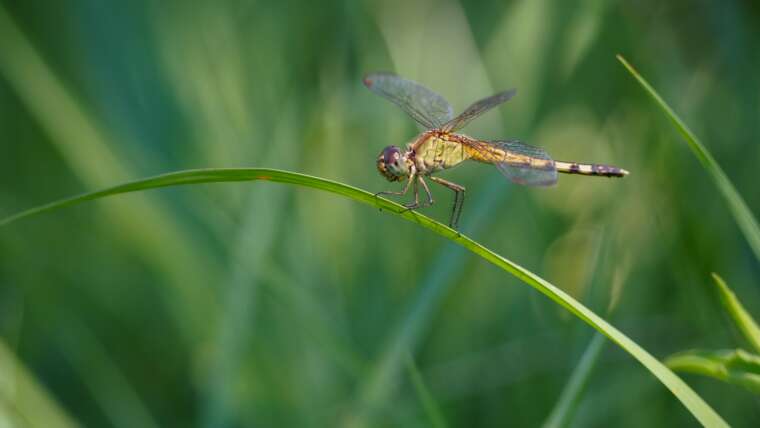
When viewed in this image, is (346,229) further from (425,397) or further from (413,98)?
(425,397)

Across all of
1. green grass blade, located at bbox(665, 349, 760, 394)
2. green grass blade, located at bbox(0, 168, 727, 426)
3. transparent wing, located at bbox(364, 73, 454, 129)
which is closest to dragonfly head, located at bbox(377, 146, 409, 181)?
transparent wing, located at bbox(364, 73, 454, 129)

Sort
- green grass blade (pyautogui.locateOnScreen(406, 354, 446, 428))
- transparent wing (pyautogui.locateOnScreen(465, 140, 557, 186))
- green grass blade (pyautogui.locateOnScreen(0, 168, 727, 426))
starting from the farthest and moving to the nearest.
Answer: transparent wing (pyautogui.locateOnScreen(465, 140, 557, 186)), green grass blade (pyautogui.locateOnScreen(406, 354, 446, 428)), green grass blade (pyautogui.locateOnScreen(0, 168, 727, 426))

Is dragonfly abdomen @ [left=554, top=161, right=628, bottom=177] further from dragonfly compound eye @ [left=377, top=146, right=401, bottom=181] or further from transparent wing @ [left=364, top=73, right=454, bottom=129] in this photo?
dragonfly compound eye @ [left=377, top=146, right=401, bottom=181]

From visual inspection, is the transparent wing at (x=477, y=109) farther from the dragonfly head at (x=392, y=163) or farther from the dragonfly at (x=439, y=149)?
the dragonfly head at (x=392, y=163)

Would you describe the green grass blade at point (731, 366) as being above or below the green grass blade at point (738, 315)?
below

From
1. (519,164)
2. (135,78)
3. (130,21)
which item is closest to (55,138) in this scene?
(135,78)

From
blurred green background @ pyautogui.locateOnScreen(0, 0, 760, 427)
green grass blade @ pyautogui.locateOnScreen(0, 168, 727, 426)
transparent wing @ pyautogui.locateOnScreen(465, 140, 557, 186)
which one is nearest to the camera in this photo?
green grass blade @ pyautogui.locateOnScreen(0, 168, 727, 426)

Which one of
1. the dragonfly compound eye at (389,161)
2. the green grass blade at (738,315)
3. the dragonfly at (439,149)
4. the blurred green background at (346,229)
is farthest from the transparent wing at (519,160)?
the green grass blade at (738,315)
